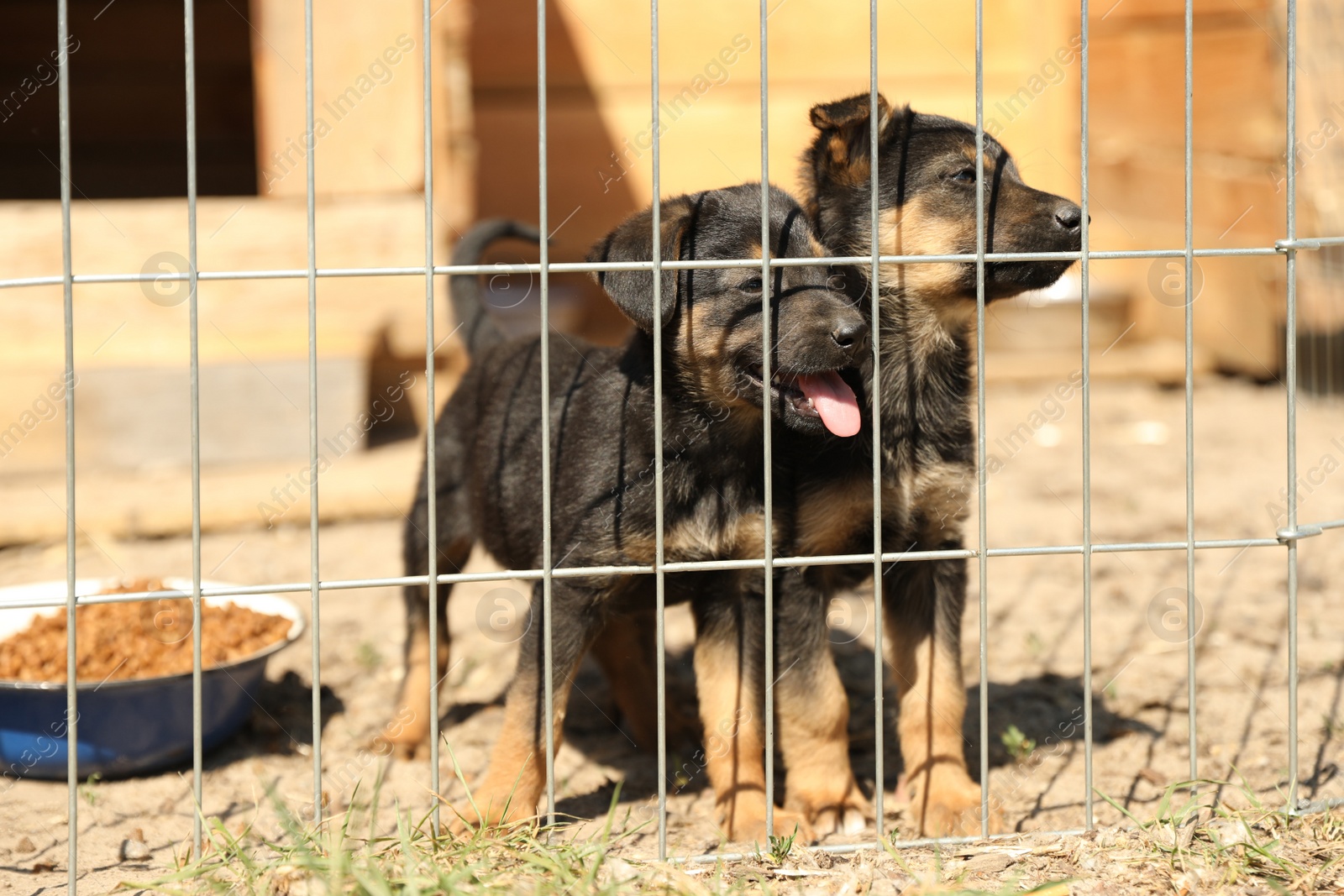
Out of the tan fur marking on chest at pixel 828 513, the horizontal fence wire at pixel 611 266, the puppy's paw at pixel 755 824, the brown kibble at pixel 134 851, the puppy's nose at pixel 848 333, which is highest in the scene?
the horizontal fence wire at pixel 611 266

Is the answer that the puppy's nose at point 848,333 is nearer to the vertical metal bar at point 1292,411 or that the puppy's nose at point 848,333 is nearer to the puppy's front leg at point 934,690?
the puppy's front leg at point 934,690

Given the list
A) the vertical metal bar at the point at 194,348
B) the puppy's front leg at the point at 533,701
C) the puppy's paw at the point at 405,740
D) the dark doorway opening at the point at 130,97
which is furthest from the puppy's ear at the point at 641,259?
the dark doorway opening at the point at 130,97

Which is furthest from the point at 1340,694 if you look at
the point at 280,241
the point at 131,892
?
the point at 280,241

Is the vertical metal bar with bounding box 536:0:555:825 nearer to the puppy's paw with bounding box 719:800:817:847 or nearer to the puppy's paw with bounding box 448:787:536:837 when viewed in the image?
the puppy's paw with bounding box 448:787:536:837

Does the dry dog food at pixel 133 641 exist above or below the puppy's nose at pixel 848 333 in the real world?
below

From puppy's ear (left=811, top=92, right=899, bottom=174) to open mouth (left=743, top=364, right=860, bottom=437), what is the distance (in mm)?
680

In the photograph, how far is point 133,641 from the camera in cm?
400

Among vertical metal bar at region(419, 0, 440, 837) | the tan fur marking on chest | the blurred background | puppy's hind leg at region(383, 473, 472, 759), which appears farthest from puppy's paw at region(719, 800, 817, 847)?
Result: the blurred background

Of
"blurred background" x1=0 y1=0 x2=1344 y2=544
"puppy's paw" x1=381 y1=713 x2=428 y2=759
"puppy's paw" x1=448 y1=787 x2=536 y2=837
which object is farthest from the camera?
"blurred background" x1=0 y1=0 x2=1344 y2=544

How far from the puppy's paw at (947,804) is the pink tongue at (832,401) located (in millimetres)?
984

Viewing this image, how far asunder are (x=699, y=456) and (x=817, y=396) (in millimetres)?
347

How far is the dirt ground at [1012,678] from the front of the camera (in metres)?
3.49

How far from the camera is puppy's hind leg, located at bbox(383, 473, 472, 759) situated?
3.98 metres

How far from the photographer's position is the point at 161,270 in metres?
6.49
